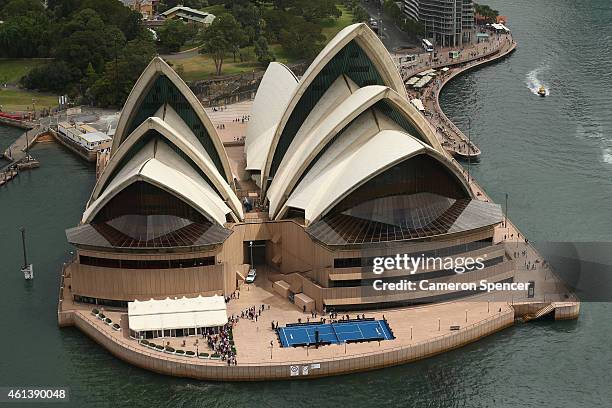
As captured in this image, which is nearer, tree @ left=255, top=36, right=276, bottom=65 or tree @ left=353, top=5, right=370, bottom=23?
tree @ left=255, top=36, right=276, bottom=65


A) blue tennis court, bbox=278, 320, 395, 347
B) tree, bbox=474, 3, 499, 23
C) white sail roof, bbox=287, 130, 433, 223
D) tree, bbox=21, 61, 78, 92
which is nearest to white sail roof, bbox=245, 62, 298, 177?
white sail roof, bbox=287, 130, 433, 223

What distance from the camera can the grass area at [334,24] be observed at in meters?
154

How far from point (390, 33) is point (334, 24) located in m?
7.44

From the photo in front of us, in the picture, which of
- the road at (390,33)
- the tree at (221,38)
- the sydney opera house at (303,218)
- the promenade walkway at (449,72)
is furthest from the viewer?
the road at (390,33)

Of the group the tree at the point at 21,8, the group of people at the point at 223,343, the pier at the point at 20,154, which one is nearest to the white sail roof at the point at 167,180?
the group of people at the point at 223,343

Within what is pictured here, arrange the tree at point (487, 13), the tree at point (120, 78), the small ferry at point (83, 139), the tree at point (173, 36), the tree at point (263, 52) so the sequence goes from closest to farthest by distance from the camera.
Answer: the small ferry at point (83, 139)
the tree at point (120, 78)
the tree at point (263, 52)
the tree at point (173, 36)
the tree at point (487, 13)

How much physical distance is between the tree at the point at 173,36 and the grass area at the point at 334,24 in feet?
58.2

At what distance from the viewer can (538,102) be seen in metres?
126

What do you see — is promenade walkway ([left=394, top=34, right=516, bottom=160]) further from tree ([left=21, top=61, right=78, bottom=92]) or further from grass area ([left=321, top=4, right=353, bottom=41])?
tree ([left=21, top=61, right=78, bottom=92])

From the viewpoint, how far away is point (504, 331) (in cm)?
7500

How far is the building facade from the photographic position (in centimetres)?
14962

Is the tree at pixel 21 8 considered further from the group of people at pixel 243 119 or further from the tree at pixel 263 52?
the group of people at pixel 243 119

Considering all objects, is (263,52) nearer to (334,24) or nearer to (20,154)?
(334,24)

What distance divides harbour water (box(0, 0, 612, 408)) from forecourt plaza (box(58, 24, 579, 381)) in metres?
1.33
